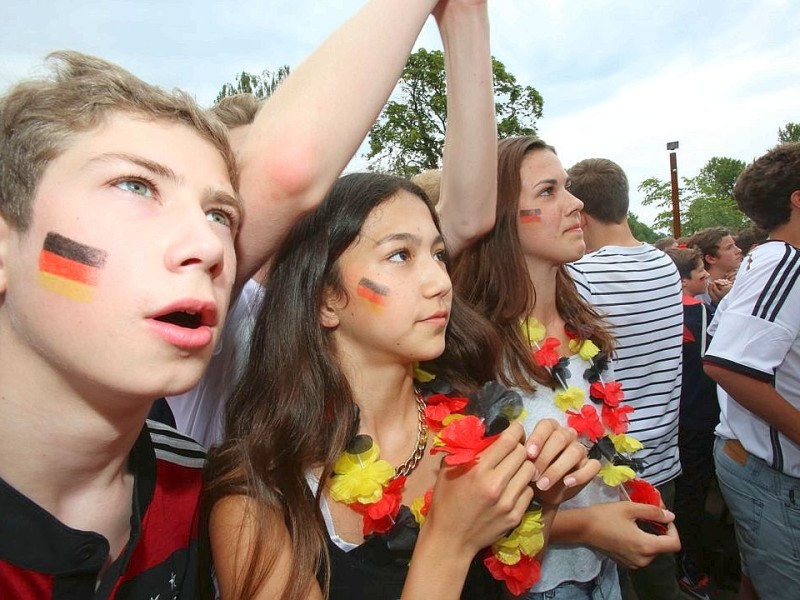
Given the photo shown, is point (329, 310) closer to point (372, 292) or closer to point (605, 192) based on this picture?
point (372, 292)

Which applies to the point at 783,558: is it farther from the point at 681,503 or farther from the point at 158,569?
the point at 158,569

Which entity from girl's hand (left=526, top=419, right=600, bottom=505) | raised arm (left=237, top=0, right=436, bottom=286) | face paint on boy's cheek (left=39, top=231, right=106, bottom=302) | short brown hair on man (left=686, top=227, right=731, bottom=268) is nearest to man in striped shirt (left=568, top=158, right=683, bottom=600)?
girl's hand (left=526, top=419, right=600, bottom=505)

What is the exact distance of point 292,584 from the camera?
1.21m

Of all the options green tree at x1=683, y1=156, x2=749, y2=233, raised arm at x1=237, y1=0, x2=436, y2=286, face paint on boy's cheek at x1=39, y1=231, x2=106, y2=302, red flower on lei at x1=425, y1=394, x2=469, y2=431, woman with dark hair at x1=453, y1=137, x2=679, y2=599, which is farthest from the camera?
green tree at x1=683, y1=156, x2=749, y2=233

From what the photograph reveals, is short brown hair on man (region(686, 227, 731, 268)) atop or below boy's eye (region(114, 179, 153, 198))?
below

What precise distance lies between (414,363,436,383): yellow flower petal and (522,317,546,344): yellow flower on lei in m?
0.45

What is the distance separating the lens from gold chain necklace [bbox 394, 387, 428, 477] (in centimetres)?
156

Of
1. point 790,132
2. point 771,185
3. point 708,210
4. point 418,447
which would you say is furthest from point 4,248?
point 790,132

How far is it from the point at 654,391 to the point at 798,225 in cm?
107

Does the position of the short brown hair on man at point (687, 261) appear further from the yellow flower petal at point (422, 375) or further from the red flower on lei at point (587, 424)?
the yellow flower petal at point (422, 375)

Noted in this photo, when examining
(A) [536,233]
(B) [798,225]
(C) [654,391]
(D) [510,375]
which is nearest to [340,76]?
(D) [510,375]

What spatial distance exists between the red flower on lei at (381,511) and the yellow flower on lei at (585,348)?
1.04 metres

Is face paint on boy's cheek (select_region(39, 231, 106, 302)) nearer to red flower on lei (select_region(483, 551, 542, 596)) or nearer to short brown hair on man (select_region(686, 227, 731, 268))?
red flower on lei (select_region(483, 551, 542, 596))

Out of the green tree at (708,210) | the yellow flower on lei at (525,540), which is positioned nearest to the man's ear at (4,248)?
the yellow flower on lei at (525,540)
